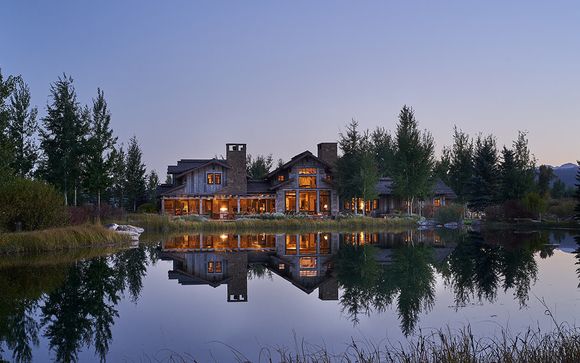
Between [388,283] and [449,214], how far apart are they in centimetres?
2946

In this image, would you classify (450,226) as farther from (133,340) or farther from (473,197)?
(133,340)

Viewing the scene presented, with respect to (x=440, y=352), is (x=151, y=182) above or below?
above

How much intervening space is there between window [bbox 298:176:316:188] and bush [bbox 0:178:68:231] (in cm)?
2807

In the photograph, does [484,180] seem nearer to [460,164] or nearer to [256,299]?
[460,164]

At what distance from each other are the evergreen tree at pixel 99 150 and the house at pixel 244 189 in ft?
40.8

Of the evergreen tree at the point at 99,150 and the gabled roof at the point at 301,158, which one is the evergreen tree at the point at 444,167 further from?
the evergreen tree at the point at 99,150

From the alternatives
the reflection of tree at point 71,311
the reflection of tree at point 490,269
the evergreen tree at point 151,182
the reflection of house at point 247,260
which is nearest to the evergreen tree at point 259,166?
the evergreen tree at point 151,182

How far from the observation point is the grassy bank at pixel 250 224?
117ft

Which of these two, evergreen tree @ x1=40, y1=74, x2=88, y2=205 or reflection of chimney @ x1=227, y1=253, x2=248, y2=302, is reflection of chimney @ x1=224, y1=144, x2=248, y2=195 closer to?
evergreen tree @ x1=40, y1=74, x2=88, y2=205

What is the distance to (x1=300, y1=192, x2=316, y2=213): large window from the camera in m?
50.0

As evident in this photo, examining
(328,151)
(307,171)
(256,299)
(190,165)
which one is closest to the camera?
(256,299)

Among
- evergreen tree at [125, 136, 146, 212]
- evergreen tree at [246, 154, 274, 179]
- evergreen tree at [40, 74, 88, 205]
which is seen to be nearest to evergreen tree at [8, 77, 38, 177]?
evergreen tree at [40, 74, 88, 205]

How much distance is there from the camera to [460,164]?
213 ft

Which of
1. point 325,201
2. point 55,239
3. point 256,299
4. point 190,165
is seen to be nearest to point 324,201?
point 325,201
